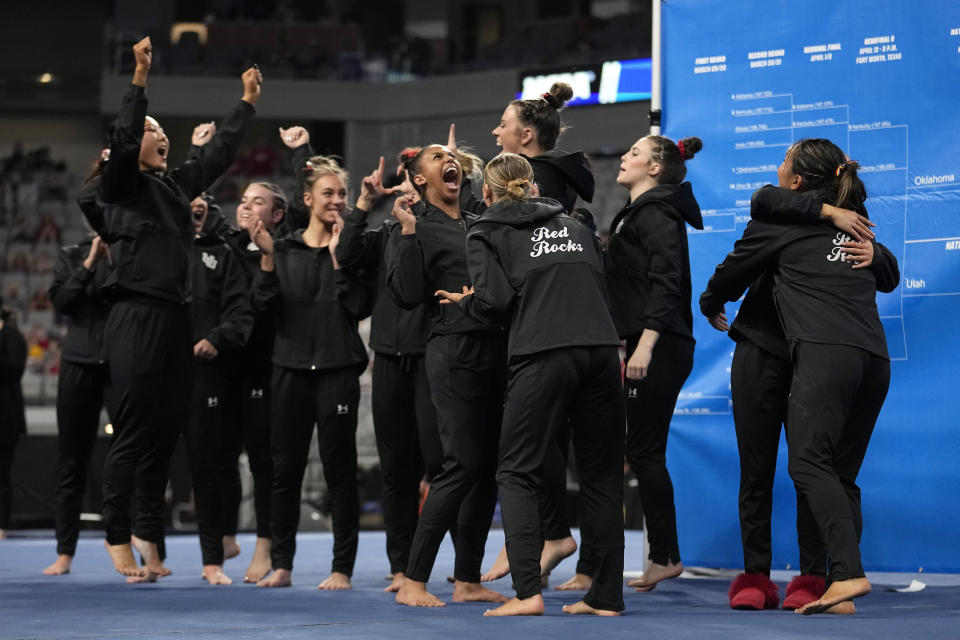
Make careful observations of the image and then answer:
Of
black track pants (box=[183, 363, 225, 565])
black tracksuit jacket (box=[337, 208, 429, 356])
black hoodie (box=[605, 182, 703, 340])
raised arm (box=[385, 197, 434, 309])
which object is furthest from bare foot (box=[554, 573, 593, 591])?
black track pants (box=[183, 363, 225, 565])

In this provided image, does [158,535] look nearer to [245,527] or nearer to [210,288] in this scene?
[210,288]

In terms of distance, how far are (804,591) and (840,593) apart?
0.44 m

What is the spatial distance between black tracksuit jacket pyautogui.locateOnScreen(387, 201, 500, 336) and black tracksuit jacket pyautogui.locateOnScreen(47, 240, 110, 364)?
173 centimetres

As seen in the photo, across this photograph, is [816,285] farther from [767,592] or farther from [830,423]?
[767,592]

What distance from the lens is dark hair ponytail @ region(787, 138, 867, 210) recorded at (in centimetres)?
430

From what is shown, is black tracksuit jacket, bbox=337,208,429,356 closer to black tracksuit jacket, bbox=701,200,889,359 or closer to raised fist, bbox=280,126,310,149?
raised fist, bbox=280,126,310,149

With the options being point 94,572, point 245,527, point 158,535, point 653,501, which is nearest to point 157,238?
point 158,535

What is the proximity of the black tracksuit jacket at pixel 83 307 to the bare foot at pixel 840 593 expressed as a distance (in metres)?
3.41

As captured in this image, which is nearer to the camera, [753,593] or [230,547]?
[753,593]

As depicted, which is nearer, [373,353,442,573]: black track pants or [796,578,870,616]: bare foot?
[796,578,870,616]: bare foot

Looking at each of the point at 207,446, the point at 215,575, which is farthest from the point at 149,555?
the point at 207,446

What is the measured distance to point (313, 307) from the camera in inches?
211

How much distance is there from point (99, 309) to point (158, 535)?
1.14 m

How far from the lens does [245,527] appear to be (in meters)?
9.61
